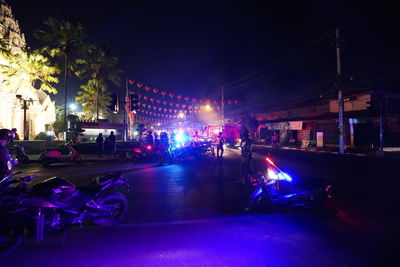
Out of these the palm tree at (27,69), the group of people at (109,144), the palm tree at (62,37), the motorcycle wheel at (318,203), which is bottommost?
the motorcycle wheel at (318,203)

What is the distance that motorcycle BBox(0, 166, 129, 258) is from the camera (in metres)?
3.81

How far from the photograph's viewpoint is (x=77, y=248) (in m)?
3.98

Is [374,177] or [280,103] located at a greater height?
[280,103]

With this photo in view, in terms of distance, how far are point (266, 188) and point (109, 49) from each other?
1671 inches

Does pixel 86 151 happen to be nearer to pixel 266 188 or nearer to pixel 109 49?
pixel 266 188

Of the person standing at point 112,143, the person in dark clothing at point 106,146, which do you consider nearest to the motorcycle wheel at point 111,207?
the person standing at point 112,143

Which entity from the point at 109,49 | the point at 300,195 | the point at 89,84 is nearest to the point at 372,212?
the point at 300,195

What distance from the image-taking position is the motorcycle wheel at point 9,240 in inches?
148

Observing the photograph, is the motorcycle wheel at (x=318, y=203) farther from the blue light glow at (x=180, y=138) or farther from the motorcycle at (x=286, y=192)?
the blue light glow at (x=180, y=138)

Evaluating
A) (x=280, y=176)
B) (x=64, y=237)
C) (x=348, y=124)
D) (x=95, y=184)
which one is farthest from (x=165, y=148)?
(x=348, y=124)

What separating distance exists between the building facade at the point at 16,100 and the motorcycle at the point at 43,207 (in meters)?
27.6

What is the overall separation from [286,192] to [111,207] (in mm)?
3873

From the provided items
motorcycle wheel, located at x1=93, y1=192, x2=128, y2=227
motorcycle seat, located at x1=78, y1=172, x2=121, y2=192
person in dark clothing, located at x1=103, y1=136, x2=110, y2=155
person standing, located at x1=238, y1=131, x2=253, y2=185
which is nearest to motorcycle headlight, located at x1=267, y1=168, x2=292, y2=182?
person standing, located at x1=238, y1=131, x2=253, y2=185

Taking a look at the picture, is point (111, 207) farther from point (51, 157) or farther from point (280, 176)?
point (51, 157)
